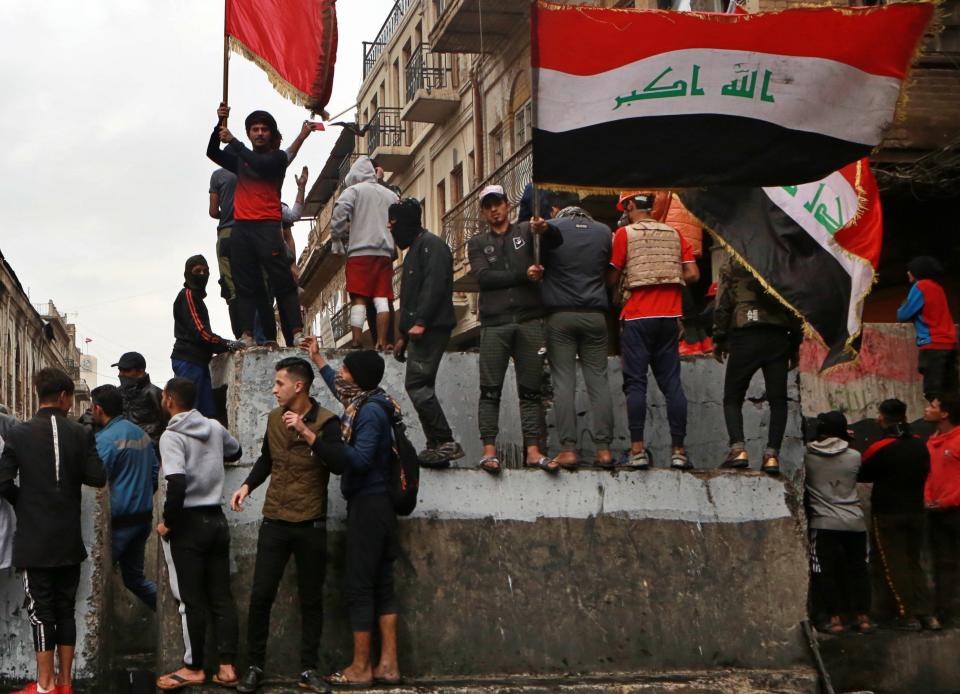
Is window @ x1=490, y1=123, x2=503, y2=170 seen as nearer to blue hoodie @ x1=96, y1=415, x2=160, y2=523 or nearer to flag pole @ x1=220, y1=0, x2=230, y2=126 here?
flag pole @ x1=220, y1=0, x2=230, y2=126

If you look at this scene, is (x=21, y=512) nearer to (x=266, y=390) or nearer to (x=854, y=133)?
(x=266, y=390)

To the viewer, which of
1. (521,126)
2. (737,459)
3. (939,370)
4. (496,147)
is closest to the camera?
(737,459)

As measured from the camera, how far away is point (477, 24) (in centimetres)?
2667

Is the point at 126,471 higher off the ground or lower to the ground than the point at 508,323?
lower

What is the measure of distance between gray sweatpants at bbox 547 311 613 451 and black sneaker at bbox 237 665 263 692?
2.40m

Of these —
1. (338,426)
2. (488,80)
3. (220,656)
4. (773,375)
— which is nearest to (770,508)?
(773,375)

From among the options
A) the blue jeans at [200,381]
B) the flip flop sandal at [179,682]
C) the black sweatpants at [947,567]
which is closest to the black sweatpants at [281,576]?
the flip flop sandal at [179,682]

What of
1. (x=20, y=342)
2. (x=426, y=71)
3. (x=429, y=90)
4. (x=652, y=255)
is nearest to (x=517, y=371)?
(x=652, y=255)

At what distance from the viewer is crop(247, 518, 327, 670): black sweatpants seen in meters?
7.66

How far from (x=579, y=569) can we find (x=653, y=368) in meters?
1.42

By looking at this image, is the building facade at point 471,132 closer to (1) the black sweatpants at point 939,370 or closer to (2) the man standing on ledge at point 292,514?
(1) the black sweatpants at point 939,370

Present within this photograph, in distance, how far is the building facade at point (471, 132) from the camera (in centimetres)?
1469

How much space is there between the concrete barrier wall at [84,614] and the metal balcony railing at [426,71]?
23.5 metres

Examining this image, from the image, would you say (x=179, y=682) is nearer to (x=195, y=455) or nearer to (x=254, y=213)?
(x=195, y=455)
